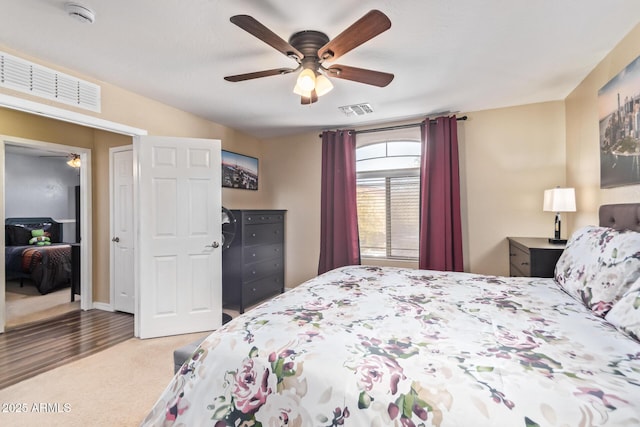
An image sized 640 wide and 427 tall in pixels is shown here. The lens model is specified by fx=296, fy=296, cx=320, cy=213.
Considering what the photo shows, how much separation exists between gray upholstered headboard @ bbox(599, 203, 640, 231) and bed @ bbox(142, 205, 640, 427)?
426 mm

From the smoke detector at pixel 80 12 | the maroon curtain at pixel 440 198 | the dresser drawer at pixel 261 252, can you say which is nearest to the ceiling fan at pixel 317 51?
the smoke detector at pixel 80 12

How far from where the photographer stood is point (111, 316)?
3580mm

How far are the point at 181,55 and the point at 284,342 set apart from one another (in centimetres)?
221

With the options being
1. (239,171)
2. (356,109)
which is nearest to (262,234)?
(239,171)

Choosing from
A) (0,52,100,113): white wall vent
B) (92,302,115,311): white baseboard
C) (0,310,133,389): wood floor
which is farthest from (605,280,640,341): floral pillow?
(92,302,115,311): white baseboard

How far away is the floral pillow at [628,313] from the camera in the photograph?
107 cm

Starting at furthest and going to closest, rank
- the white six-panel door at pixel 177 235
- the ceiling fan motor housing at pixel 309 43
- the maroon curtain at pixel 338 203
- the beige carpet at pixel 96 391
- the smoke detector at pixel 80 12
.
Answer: the maroon curtain at pixel 338 203 < the white six-panel door at pixel 177 235 < the ceiling fan motor housing at pixel 309 43 < the beige carpet at pixel 96 391 < the smoke detector at pixel 80 12

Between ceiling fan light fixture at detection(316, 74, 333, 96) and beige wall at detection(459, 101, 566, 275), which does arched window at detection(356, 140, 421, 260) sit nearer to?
beige wall at detection(459, 101, 566, 275)

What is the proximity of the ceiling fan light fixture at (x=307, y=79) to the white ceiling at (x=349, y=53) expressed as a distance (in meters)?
0.29

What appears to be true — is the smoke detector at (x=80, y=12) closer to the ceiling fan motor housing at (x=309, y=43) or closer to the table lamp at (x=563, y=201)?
the ceiling fan motor housing at (x=309, y=43)

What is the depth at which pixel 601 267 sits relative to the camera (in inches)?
57.1

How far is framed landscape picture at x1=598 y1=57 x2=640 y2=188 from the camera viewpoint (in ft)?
6.10

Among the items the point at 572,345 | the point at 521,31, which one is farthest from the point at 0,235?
the point at 521,31

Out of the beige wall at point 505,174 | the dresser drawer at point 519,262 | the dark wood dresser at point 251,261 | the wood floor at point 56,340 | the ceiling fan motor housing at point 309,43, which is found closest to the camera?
the ceiling fan motor housing at point 309,43
